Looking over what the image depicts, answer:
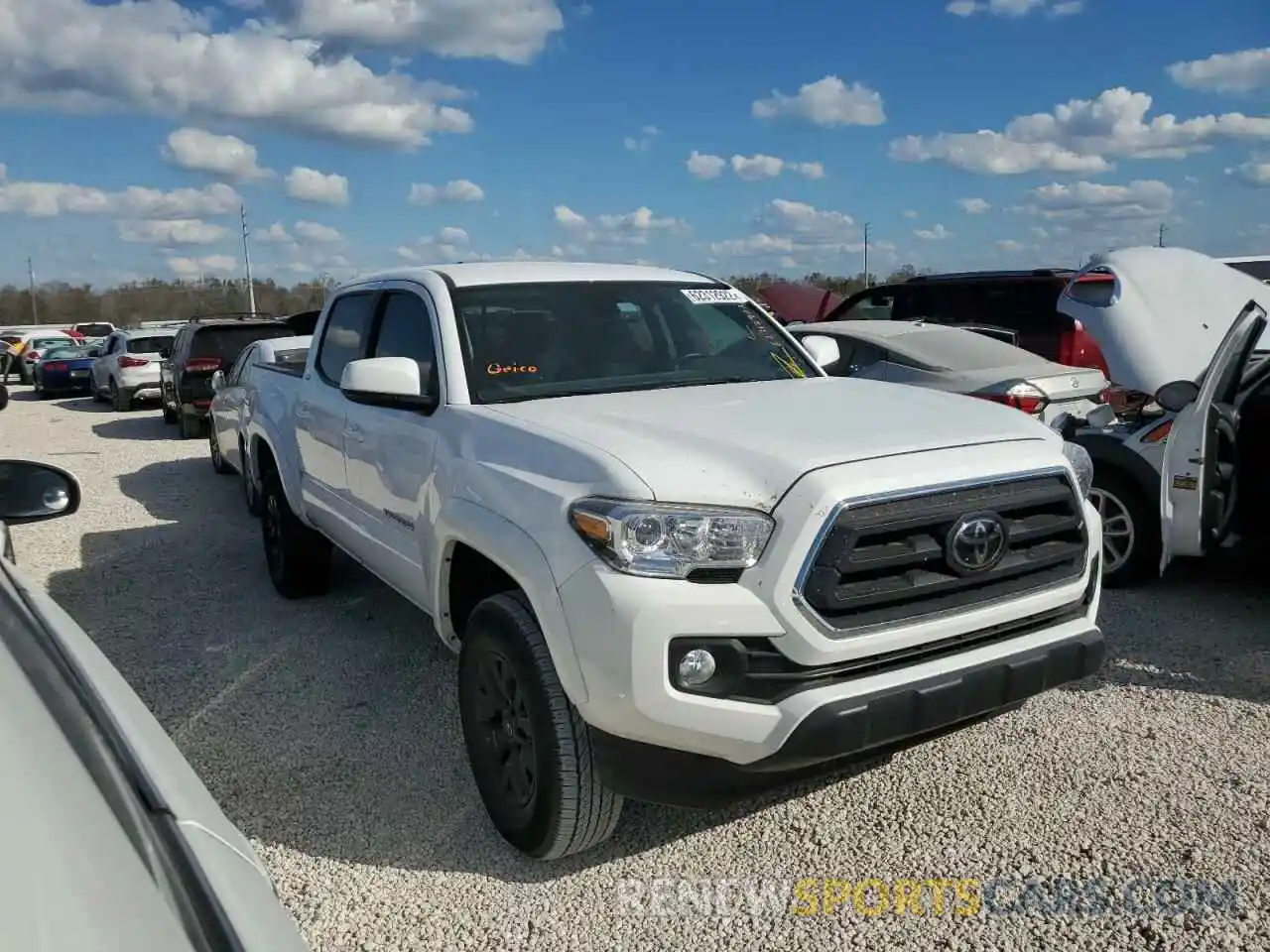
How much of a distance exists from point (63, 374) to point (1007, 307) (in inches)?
856

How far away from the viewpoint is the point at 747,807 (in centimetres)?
343

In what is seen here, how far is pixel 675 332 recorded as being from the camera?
14.3 ft

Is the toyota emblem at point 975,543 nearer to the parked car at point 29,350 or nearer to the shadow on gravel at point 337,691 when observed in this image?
the shadow on gravel at point 337,691

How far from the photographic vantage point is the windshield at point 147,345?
18.4 metres

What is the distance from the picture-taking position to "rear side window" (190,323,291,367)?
45.8ft

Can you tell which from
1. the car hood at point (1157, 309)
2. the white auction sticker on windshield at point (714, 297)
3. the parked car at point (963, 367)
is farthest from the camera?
the parked car at point (963, 367)

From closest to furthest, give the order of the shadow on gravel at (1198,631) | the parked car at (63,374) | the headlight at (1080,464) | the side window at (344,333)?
the headlight at (1080,464), the shadow on gravel at (1198,631), the side window at (344,333), the parked car at (63,374)

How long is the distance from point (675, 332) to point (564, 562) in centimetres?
187

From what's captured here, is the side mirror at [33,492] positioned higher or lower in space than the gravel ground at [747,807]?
higher

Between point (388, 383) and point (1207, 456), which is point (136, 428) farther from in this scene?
point (1207, 456)

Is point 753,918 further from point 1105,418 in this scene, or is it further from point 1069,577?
point 1105,418

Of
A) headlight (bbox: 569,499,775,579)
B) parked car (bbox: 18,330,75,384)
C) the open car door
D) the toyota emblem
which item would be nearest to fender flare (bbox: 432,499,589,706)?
headlight (bbox: 569,499,775,579)

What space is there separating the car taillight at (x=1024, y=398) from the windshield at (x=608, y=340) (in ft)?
8.62

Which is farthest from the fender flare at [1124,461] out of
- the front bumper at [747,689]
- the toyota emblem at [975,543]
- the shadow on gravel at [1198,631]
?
the front bumper at [747,689]
